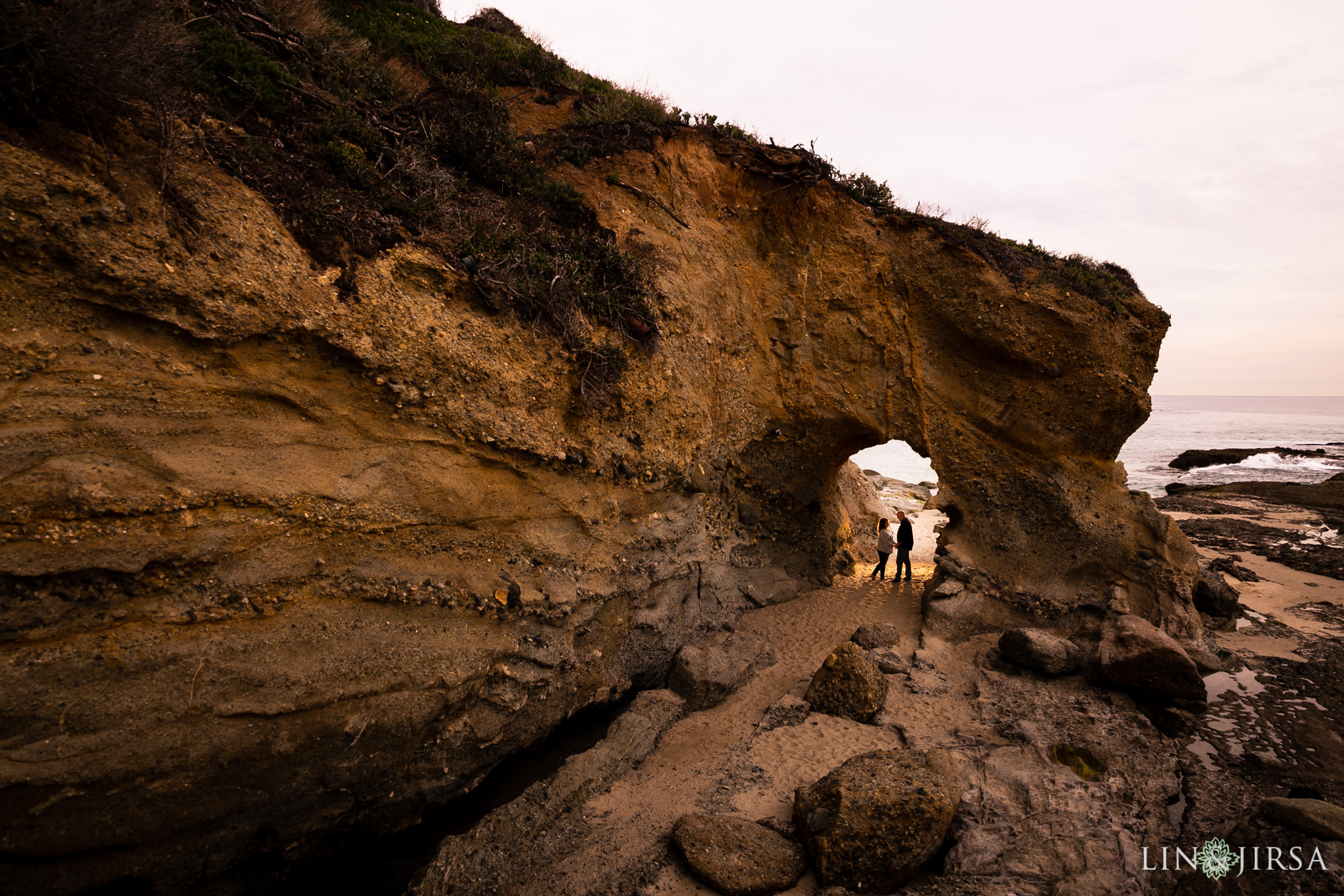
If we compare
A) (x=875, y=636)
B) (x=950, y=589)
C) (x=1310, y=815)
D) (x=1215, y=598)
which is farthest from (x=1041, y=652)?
(x=1215, y=598)

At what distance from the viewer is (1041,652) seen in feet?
24.4

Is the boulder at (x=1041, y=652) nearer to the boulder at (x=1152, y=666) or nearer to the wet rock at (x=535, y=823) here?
the boulder at (x=1152, y=666)

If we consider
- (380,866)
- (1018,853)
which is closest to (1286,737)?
(1018,853)

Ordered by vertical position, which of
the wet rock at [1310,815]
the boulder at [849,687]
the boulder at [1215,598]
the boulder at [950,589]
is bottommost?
the boulder at [849,687]

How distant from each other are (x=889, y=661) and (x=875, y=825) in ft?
11.2

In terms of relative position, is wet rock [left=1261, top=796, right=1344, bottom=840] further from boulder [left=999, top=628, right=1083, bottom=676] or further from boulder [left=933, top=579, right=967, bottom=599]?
boulder [left=933, top=579, right=967, bottom=599]

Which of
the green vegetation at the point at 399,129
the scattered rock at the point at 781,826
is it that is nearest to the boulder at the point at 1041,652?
the scattered rock at the point at 781,826

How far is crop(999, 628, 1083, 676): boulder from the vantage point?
24.3 feet

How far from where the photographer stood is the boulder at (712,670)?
7215mm

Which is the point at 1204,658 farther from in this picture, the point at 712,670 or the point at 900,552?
the point at 712,670

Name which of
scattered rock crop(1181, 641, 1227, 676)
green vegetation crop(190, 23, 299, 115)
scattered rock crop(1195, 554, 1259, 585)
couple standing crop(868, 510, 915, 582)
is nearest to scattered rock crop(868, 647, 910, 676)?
couple standing crop(868, 510, 915, 582)

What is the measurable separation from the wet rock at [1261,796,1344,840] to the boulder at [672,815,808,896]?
3.86 meters

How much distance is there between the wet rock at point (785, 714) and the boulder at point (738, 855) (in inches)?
61.8

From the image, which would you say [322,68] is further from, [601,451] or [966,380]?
[966,380]
